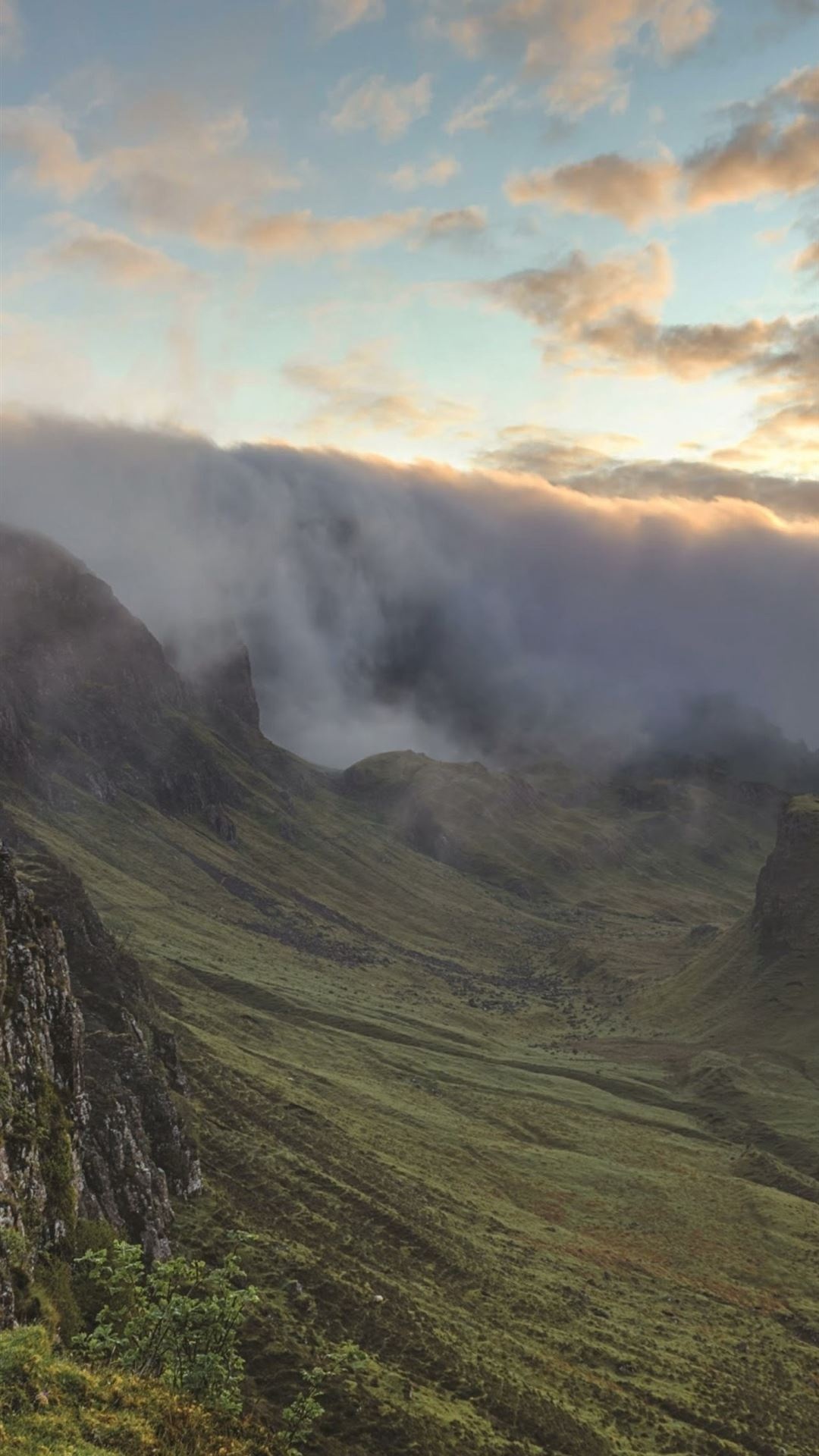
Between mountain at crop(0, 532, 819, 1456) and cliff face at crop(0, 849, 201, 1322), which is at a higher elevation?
cliff face at crop(0, 849, 201, 1322)

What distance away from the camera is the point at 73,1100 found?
1870 inches

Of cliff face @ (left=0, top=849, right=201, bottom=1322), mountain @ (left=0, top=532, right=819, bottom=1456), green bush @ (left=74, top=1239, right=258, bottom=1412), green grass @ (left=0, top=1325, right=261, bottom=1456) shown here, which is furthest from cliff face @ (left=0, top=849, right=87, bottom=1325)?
mountain @ (left=0, top=532, right=819, bottom=1456)

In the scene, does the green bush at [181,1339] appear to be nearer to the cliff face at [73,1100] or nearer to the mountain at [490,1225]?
the cliff face at [73,1100]

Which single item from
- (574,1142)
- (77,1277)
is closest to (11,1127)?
(77,1277)

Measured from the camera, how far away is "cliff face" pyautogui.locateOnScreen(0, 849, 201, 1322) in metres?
36.7

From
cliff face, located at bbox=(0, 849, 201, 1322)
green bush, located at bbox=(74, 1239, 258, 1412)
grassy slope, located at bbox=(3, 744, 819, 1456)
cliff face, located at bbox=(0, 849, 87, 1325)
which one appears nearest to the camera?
green bush, located at bbox=(74, 1239, 258, 1412)

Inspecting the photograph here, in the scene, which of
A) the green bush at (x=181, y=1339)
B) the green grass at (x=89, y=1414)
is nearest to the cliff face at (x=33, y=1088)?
the green bush at (x=181, y=1339)

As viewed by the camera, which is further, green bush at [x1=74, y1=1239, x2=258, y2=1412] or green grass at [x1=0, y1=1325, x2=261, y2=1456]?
green bush at [x1=74, y1=1239, x2=258, y2=1412]

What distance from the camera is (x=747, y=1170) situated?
386 feet

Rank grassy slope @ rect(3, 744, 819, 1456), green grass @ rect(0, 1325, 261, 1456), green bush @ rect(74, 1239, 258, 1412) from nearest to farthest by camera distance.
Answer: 1. green grass @ rect(0, 1325, 261, 1456)
2. green bush @ rect(74, 1239, 258, 1412)
3. grassy slope @ rect(3, 744, 819, 1456)

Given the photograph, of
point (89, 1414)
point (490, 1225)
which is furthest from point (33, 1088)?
point (490, 1225)

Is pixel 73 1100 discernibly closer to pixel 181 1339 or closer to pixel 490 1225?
pixel 181 1339

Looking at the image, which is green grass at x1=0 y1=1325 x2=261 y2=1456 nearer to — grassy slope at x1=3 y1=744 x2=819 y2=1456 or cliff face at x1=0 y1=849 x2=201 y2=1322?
cliff face at x1=0 y1=849 x2=201 y2=1322

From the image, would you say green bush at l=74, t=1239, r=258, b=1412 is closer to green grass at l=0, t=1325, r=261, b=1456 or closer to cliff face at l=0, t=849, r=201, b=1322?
green grass at l=0, t=1325, r=261, b=1456
